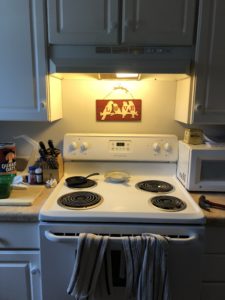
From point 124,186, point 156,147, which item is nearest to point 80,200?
point 124,186

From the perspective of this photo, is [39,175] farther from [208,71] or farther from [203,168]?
[208,71]

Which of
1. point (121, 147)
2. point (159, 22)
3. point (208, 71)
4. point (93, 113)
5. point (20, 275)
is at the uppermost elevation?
point (159, 22)

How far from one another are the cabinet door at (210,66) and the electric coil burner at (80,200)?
0.70m

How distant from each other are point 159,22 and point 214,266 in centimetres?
127

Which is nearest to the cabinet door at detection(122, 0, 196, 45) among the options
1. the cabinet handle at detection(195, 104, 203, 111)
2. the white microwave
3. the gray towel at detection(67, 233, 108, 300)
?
the cabinet handle at detection(195, 104, 203, 111)

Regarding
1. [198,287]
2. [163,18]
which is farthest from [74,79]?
[198,287]

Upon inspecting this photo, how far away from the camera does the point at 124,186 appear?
1.49m

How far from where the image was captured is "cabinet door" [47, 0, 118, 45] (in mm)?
1203

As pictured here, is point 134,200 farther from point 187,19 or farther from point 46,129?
point 187,19

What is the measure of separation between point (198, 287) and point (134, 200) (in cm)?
52

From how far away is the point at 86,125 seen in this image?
1692 mm

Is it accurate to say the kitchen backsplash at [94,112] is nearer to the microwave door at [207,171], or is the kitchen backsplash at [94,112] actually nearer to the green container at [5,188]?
the microwave door at [207,171]

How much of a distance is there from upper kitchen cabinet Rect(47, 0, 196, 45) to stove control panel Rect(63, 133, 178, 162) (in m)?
0.61

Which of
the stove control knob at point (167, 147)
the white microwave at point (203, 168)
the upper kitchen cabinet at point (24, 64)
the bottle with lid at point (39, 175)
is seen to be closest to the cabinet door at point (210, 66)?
the white microwave at point (203, 168)
